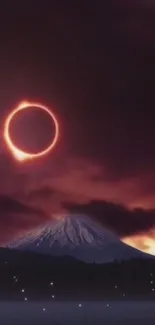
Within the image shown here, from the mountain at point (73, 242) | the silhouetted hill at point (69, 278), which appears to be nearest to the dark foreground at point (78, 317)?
the silhouetted hill at point (69, 278)

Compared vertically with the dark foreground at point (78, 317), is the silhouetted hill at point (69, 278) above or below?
above

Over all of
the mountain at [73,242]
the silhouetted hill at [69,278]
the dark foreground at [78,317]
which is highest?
the mountain at [73,242]

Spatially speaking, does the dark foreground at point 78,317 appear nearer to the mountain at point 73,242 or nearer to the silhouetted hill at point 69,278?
the silhouetted hill at point 69,278

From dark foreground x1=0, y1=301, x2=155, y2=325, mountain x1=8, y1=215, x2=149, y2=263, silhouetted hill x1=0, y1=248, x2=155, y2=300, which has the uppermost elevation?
mountain x1=8, y1=215, x2=149, y2=263

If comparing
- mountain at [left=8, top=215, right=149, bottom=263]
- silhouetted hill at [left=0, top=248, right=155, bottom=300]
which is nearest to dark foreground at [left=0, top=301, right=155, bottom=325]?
silhouetted hill at [left=0, top=248, right=155, bottom=300]

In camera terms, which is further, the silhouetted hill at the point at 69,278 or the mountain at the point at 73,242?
the mountain at the point at 73,242

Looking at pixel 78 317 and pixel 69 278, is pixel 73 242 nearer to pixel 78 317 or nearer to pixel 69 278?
pixel 69 278

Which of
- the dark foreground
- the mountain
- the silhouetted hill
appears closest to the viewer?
the dark foreground

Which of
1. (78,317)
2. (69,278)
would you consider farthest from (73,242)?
(78,317)

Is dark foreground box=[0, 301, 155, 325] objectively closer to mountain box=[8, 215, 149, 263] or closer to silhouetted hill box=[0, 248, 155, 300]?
silhouetted hill box=[0, 248, 155, 300]

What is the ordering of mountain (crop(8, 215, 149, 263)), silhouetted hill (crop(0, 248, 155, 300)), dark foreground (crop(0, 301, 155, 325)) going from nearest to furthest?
dark foreground (crop(0, 301, 155, 325))
silhouetted hill (crop(0, 248, 155, 300))
mountain (crop(8, 215, 149, 263))

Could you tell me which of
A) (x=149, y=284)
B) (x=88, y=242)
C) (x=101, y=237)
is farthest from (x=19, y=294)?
(x=101, y=237)

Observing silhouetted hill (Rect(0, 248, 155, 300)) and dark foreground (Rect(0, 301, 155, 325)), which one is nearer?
dark foreground (Rect(0, 301, 155, 325))
